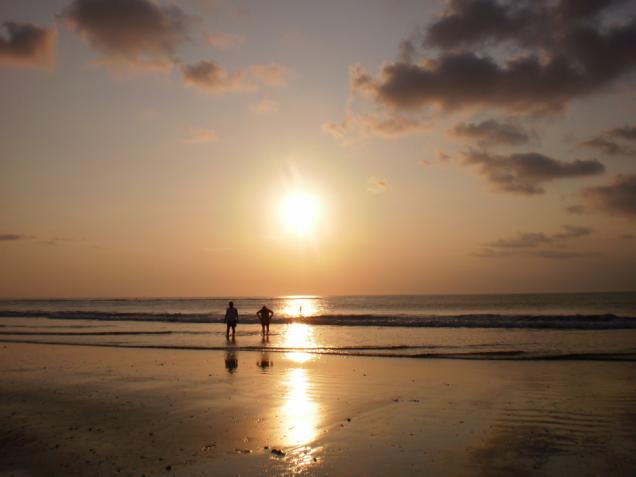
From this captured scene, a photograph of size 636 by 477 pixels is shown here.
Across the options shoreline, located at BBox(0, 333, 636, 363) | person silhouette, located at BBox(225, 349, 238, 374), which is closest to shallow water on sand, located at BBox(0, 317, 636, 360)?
shoreline, located at BBox(0, 333, 636, 363)

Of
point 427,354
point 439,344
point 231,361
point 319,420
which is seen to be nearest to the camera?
point 319,420

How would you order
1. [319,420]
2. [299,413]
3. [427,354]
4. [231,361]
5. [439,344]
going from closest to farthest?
[319,420] < [299,413] < [231,361] < [427,354] < [439,344]

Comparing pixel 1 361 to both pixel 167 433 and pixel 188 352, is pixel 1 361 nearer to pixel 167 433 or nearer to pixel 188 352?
pixel 188 352

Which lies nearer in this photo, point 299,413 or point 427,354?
point 299,413

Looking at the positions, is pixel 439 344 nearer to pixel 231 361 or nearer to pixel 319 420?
pixel 231 361

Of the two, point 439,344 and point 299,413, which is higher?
point 299,413

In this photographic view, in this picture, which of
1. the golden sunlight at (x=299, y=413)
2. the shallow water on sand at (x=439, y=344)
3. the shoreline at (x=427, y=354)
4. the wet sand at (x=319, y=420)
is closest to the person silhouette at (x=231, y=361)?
the wet sand at (x=319, y=420)

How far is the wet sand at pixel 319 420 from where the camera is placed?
7.57 metres

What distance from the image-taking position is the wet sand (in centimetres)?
757

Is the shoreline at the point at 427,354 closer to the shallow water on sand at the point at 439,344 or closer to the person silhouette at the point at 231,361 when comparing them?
the shallow water on sand at the point at 439,344

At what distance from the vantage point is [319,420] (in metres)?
10.2

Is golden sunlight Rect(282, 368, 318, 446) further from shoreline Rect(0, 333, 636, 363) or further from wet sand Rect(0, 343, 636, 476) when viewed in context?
shoreline Rect(0, 333, 636, 363)

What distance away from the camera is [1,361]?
19.8 m

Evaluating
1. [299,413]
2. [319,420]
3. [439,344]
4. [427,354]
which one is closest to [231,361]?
[427,354]
